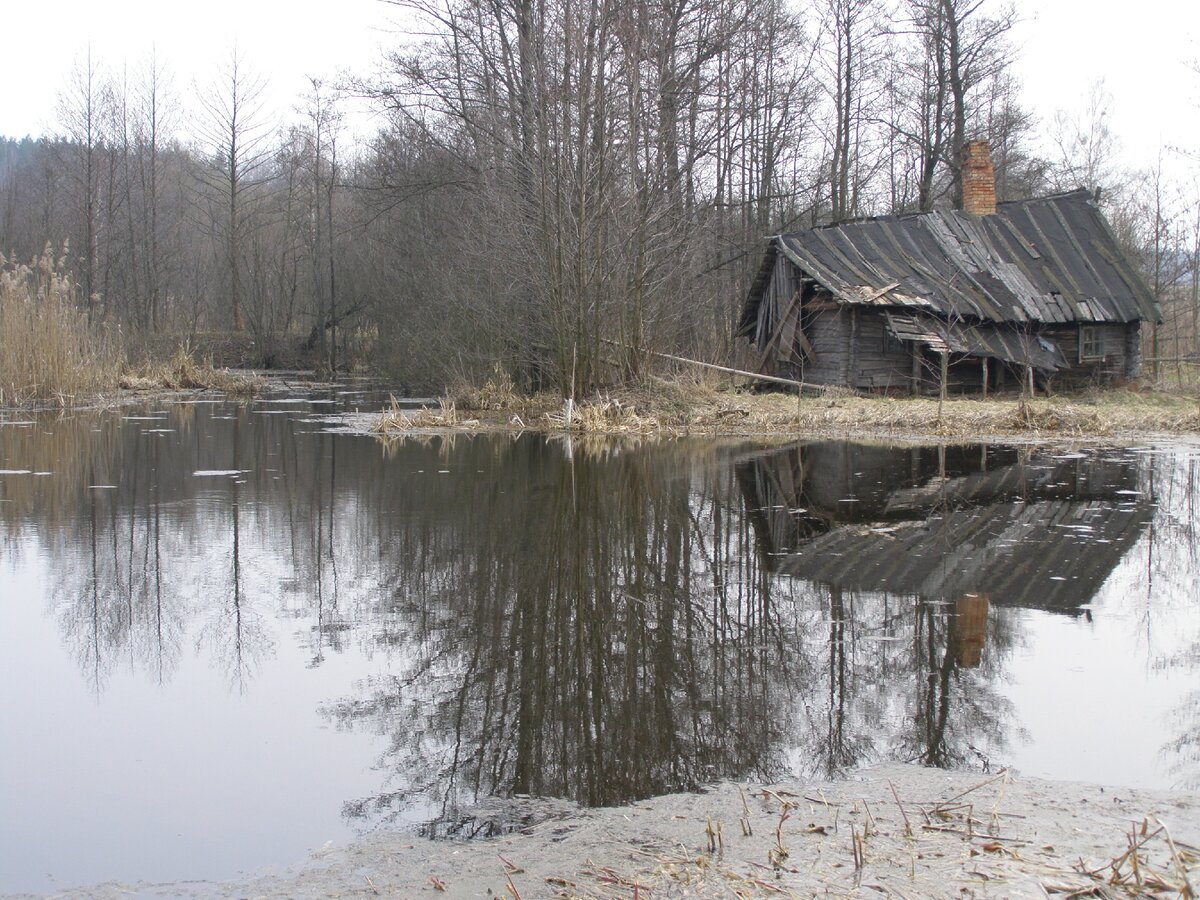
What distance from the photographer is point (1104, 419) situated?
66.0 feet

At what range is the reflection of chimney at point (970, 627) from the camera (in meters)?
5.95

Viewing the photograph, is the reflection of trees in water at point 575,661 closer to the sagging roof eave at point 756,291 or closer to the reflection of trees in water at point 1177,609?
the reflection of trees in water at point 1177,609

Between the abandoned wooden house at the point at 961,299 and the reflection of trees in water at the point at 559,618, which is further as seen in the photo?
the abandoned wooden house at the point at 961,299

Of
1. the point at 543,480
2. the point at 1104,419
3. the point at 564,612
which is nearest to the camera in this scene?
the point at 564,612

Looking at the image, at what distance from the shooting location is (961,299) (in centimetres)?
2578

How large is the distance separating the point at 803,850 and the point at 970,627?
3.38 metres

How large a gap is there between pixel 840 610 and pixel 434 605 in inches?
108

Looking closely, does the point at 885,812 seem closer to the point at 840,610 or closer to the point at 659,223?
the point at 840,610

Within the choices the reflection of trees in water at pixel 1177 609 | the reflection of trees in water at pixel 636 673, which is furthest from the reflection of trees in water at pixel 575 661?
the reflection of trees in water at pixel 1177 609

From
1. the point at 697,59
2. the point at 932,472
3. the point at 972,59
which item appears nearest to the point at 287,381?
the point at 697,59

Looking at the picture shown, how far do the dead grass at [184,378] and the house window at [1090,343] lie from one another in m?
24.1

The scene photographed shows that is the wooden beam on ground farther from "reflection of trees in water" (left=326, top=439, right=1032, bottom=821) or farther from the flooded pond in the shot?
"reflection of trees in water" (left=326, top=439, right=1032, bottom=821)

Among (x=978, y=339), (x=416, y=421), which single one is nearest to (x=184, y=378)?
(x=416, y=421)

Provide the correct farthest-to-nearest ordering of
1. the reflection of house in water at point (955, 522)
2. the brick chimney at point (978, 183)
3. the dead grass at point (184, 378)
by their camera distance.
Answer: the dead grass at point (184, 378)
the brick chimney at point (978, 183)
the reflection of house in water at point (955, 522)
